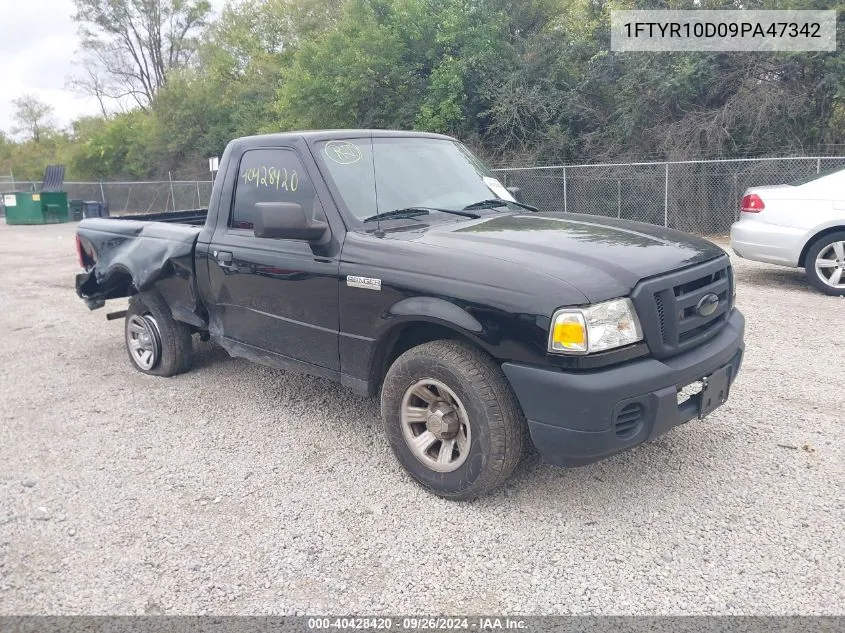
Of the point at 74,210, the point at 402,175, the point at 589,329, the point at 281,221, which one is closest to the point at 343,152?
the point at 402,175

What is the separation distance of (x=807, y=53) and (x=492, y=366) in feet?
45.4

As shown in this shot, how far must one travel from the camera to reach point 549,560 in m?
2.97

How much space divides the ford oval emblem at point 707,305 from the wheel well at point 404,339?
45.8 inches

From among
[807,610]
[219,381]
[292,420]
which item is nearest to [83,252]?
[219,381]

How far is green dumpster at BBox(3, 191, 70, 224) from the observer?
81.0 feet

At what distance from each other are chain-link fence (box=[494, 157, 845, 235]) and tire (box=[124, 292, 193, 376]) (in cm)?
1121

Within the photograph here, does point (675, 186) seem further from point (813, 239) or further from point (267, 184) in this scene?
point (267, 184)

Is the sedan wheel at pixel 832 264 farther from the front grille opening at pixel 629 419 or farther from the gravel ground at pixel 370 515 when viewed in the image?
the front grille opening at pixel 629 419

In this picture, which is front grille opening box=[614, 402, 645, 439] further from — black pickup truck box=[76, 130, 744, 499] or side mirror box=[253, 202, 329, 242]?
side mirror box=[253, 202, 329, 242]

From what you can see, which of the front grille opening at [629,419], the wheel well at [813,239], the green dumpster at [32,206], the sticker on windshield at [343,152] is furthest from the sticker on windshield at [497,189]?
the green dumpster at [32,206]

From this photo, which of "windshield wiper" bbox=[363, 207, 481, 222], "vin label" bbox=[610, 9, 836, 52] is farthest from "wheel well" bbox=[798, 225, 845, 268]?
"vin label" bbox=[610, 9, 836, 52]

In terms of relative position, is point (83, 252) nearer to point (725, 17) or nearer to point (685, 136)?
point (685, 136)

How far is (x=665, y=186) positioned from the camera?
13.8 metres

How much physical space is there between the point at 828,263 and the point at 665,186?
21.6ft
